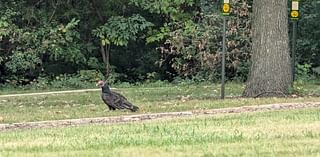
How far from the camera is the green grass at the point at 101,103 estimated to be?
14203mm

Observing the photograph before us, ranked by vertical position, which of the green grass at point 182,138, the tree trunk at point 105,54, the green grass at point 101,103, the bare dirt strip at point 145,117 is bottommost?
the tree trunk at point 105,54

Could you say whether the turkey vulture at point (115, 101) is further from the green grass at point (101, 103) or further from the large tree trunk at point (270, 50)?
the large tree trunk at point (270, 50)

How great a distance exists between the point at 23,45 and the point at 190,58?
5666 mm

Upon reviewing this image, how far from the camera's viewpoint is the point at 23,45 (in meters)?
25.7

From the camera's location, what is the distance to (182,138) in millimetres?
9688

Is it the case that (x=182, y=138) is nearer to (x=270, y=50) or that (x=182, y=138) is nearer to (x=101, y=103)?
(x=270, y=50)

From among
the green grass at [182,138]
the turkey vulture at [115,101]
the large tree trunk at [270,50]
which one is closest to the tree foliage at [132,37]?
the large tree trunk at [270,50]

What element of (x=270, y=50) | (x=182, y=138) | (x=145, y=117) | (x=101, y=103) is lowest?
(x=101, y=103)

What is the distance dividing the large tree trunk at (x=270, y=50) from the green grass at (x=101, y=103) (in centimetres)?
83

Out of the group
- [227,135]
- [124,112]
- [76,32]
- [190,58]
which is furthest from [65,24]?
[227,135]

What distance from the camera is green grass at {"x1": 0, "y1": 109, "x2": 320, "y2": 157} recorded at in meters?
8.45

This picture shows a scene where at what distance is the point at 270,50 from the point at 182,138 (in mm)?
7713

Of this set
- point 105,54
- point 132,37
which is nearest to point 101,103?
point 132,37

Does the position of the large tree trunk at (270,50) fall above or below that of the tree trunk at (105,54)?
above
